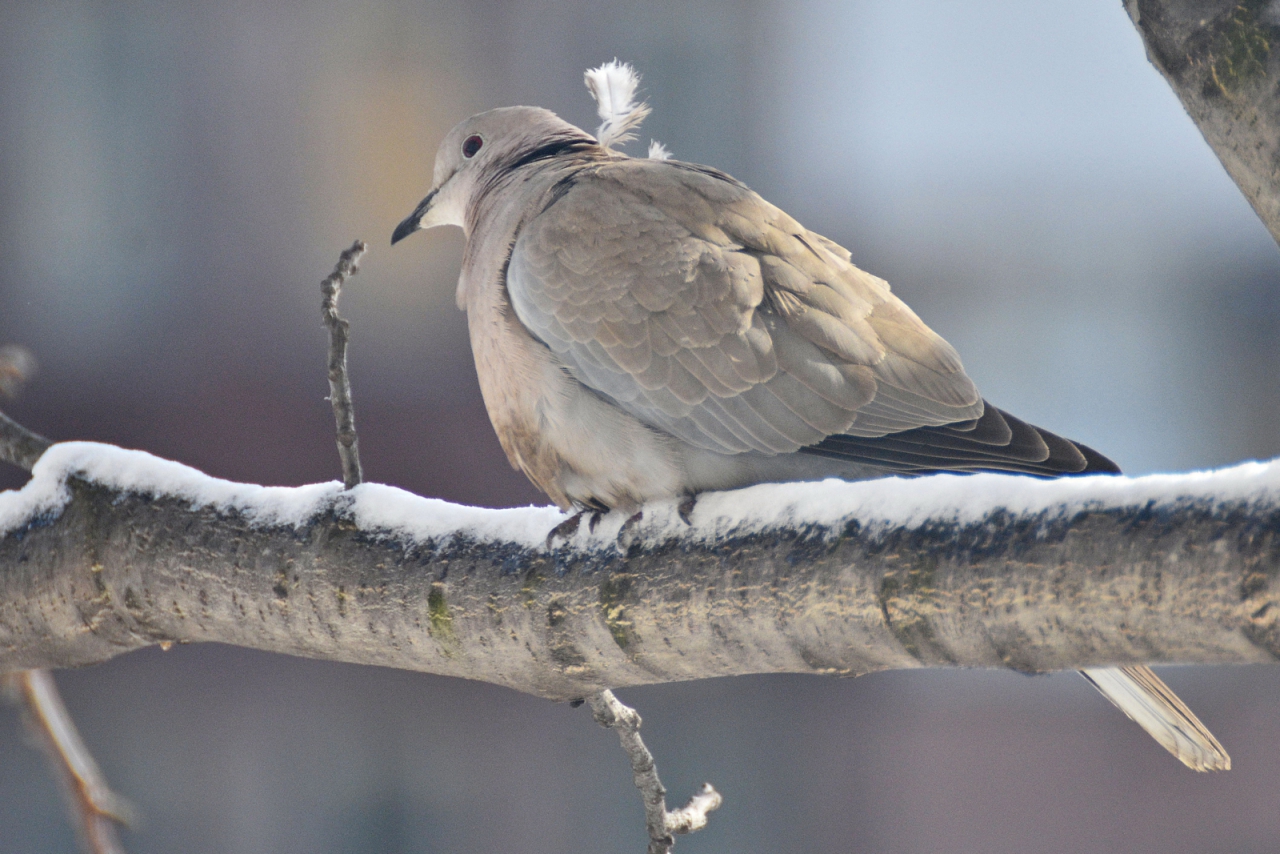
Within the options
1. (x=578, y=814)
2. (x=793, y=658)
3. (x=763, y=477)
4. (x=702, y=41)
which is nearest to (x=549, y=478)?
(x=763, y=477)

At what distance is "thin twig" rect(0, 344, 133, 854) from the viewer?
1.59 m

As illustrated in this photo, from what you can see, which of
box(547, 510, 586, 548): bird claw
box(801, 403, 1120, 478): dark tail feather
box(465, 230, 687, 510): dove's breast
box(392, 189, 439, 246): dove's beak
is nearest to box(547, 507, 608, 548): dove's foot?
box(547, 510, 586, 548): bird claw

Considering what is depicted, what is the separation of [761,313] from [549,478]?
386 mm

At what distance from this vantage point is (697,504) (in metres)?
1.44

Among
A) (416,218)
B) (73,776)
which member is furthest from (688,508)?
(416,218)

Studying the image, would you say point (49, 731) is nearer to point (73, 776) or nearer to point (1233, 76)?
point (73, 776)

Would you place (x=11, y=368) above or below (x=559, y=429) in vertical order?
above

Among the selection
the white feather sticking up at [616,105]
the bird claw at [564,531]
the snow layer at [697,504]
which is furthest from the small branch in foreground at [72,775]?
the white feather sticking up at [616,105]

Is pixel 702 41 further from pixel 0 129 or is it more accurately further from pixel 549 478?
pixel 549 478

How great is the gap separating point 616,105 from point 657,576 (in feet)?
3.86

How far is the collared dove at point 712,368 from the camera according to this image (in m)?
1.53

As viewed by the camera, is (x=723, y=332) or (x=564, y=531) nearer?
(x=564, y=531)

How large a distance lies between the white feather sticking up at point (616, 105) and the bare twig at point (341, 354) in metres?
0.81

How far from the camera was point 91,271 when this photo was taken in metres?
5.74
